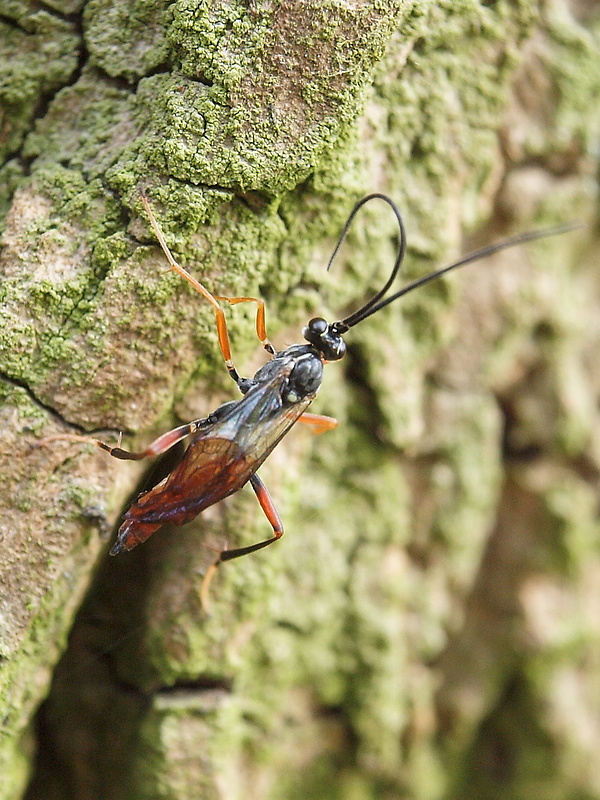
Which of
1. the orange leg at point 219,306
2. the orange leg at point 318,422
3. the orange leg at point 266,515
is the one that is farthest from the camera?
the orange leg at point 318,422

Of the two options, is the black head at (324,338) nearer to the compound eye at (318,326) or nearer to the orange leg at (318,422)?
the compound eye at (318,326)

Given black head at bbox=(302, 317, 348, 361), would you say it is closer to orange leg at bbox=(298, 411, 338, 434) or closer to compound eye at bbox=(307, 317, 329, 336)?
compound eye at bbox=(307, 317, 329, 336)

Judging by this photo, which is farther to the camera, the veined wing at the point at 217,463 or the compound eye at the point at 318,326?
the compound eye at the point at 318,326

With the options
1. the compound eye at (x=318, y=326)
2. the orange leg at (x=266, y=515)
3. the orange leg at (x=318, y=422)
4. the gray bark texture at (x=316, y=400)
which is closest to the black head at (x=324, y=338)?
the compound eye at (x=318, y=326)

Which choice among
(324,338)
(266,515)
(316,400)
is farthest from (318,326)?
(266,515)

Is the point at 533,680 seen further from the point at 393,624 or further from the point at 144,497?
the point at 144,497

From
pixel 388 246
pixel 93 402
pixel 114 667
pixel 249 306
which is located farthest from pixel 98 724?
pixel 388 246
